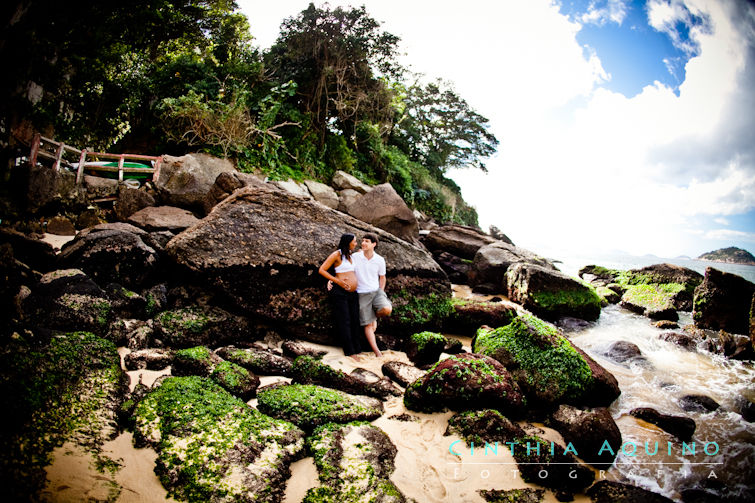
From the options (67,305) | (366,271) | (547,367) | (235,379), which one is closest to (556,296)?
(547,367)

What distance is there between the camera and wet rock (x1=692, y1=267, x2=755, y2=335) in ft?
29.7

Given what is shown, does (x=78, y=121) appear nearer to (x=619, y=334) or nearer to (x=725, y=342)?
(x=619, y=334)

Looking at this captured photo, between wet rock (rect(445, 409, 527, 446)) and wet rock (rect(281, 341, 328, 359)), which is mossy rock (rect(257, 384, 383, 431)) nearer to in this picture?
wet rock (rect(445, 409, 527, 446))

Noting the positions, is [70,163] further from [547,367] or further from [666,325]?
[666,325]

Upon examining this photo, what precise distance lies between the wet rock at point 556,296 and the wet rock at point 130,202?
11.1 meters

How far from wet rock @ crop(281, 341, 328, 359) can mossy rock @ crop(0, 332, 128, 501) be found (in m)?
2.06

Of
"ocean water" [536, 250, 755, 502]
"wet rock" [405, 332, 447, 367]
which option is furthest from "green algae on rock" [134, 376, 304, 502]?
"ocean water" [536, 250, 755, 502]

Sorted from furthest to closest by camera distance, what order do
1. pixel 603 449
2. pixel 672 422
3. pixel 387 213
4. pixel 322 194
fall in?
pixel 322 194 → pixel 387 213 → pixel 672 422 → pixel 603 449

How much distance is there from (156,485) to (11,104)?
274 centimetres

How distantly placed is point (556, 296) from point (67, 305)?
417 inches

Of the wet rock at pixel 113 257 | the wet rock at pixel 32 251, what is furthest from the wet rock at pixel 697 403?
the wet rock at pixel 32 251

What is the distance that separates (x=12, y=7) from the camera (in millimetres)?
1956

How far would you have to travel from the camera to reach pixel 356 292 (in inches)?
226

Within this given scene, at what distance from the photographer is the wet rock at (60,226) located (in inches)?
310
